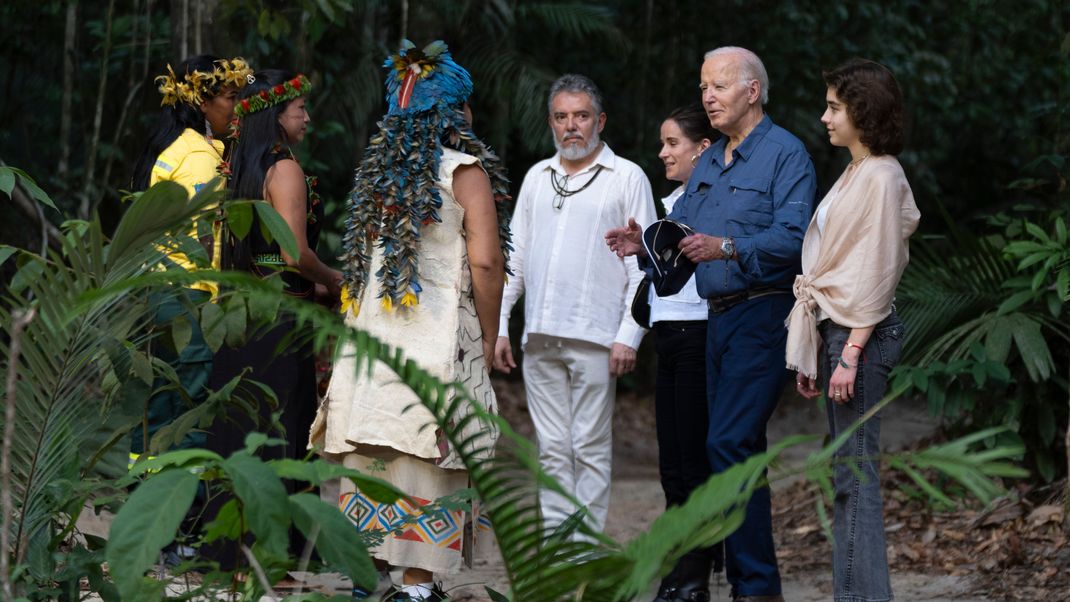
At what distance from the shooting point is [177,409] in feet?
17.9

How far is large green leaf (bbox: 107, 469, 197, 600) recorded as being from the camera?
7.44 ft

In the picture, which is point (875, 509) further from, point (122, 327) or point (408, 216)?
point (122, 327)

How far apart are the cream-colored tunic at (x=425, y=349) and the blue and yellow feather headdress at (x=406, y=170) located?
49 mm

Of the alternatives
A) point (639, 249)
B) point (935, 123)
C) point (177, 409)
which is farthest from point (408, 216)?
point (935, 123)

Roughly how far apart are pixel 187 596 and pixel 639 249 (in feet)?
8.34

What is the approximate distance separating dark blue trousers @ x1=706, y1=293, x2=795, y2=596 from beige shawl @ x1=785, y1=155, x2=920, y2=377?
40 cm

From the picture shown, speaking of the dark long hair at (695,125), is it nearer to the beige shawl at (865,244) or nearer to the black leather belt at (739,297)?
the black leather belt at (739,297)

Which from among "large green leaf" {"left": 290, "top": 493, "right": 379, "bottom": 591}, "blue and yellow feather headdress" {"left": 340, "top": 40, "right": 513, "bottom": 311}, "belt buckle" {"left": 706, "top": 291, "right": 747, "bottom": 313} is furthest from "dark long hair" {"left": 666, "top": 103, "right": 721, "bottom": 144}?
"large green leaf" {"left": 290, "top": 493, "right": 379, "bottom": 591}

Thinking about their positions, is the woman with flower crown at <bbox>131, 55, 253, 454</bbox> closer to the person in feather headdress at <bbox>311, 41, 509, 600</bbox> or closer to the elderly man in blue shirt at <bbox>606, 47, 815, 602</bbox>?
the person in feather headdress at <bbox>311, 41, 509, 600</bbox>

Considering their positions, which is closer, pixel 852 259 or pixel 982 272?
pixel 852 259

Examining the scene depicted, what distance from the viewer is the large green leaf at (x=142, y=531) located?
7.44ft

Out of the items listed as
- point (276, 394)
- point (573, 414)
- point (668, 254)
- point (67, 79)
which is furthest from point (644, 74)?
point (276, 394)

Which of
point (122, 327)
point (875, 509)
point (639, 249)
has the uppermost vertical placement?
point (639, 249)

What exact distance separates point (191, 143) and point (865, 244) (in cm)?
272
